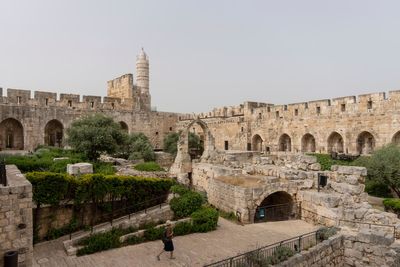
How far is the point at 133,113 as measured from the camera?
31016mm

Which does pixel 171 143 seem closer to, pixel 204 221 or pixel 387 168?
pixel 387 168

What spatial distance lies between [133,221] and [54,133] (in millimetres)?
19805

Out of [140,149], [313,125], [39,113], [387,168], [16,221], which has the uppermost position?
[39,113]

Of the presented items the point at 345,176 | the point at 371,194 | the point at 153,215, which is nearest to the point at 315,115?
the point at 371,194

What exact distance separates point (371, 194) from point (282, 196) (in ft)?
24.2

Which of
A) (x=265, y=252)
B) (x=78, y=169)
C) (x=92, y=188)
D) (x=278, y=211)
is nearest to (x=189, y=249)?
(x=265, y=252)

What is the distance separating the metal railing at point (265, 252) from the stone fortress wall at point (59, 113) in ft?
69.3

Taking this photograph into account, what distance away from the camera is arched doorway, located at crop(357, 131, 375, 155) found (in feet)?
76.5

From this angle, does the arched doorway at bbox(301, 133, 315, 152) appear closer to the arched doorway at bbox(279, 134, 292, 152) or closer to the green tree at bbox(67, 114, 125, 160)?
the arched doorway at bbox(279, 134, 292, 152)

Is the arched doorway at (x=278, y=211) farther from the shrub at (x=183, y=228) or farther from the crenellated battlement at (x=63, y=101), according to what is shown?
the crenellated battlement at (x=63, y=101)

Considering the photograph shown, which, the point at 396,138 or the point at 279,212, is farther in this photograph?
the point at 396,138

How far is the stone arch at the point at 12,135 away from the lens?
24498 mm

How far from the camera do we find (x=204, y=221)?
1125 centimetres

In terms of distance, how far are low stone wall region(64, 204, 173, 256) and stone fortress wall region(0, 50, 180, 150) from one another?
1676 cm
